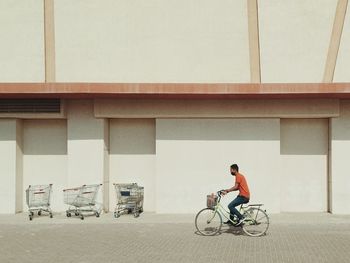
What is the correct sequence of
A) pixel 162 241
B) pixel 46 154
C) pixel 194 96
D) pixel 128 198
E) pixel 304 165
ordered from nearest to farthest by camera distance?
pixel 162 241 → pixel 194 96 → pixel 128 198 → pixel 304 165 → pixel 46 154

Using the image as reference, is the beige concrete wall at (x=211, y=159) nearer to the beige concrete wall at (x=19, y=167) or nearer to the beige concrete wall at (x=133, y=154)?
the beige concrete wall at (x=133, y=154)

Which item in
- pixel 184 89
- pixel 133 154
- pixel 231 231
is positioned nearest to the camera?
pixel 231 231

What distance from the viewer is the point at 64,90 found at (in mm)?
16312

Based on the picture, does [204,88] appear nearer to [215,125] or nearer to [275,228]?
[215,125]

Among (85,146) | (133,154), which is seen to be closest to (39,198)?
(85,146)

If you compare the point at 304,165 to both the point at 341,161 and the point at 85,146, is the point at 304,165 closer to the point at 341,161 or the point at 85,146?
the point at 341,161

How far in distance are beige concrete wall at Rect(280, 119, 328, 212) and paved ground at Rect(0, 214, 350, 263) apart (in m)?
1.09

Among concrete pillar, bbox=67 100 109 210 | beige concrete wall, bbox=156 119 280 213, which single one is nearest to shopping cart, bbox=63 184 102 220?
concrete pillar, bbox=67 100 109 210

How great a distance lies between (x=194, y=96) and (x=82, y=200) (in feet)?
16.0

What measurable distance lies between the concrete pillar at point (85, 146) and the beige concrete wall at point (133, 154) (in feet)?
1.97
